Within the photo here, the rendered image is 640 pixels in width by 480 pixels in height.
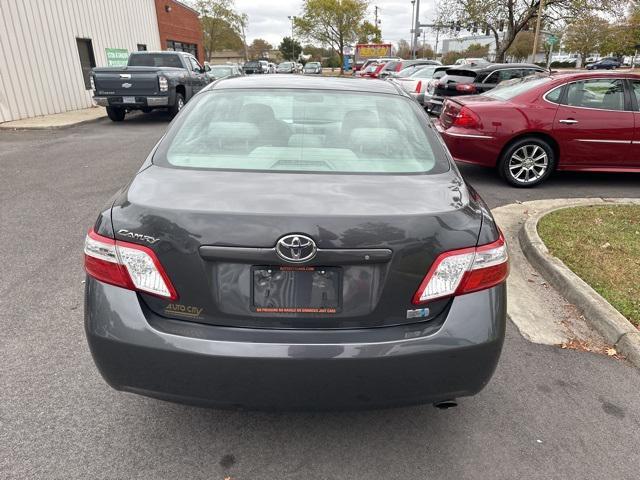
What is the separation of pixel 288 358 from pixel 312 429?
764 millimetres

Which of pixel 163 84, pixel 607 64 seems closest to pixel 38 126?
pixel 163 84

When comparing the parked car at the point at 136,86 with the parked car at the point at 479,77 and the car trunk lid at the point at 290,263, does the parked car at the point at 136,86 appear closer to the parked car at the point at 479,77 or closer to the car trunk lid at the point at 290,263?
the parked car at the point at 479,77

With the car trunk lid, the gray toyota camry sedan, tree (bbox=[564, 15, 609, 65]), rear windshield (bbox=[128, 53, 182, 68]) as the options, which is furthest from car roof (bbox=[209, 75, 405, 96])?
tree (bbox=[564, 15, 609, 65])

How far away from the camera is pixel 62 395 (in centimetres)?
260

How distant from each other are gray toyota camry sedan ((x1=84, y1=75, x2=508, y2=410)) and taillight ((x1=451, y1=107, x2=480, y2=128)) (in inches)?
197

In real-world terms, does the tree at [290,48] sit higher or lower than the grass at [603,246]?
higher

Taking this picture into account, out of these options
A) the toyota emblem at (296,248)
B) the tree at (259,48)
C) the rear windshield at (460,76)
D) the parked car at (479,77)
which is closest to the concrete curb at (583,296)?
the toyota emblem at (296,248)

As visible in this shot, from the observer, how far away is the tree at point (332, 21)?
2088 inches

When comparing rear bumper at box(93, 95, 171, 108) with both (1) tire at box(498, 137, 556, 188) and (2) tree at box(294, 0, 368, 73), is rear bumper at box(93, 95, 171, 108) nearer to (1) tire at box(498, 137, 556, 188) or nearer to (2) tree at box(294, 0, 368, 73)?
(1) tire at box(498, 137, 556, 188)

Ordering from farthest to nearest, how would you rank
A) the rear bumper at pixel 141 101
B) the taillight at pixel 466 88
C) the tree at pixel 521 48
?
the tree at pixel 521 48 → the rear bumper at pixel 141 101 → the taillight at pixel 466 88

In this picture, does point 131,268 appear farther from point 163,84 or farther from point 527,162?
point 163,84

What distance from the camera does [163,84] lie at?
12.4 meters

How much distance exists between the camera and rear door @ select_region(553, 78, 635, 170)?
6.51 meters

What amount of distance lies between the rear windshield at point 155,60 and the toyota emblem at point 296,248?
581 inches
